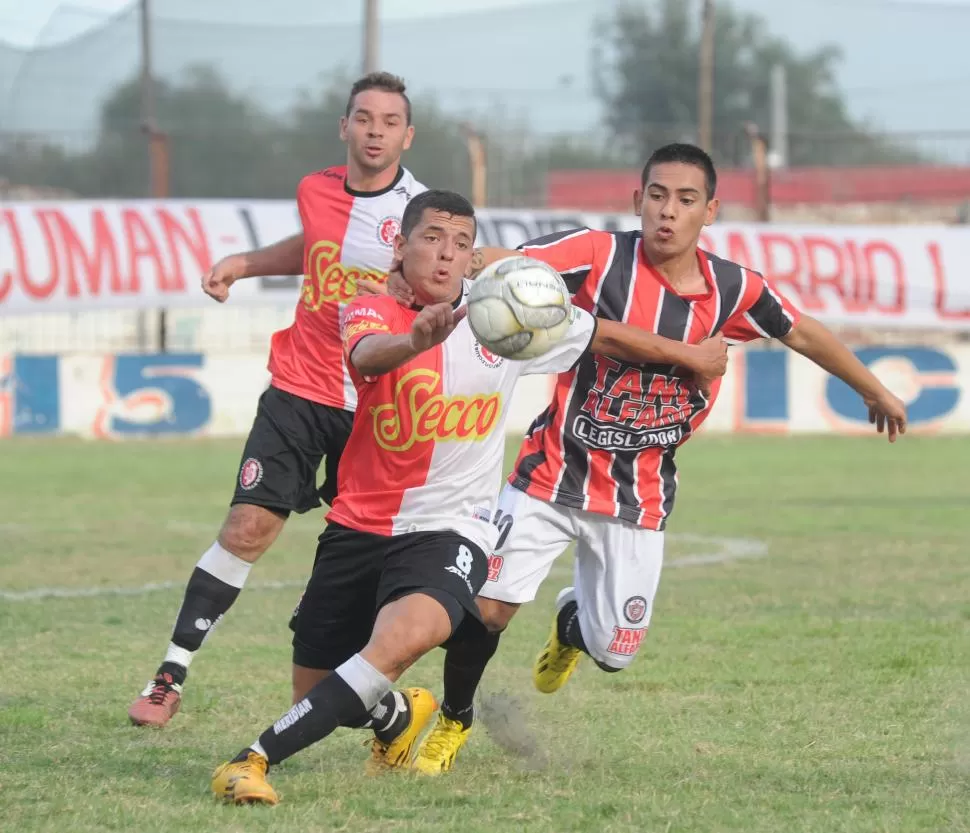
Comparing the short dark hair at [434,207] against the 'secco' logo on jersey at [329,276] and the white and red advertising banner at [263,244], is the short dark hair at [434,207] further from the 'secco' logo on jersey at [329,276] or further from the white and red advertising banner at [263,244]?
the white and red advertising banner at [263,244]

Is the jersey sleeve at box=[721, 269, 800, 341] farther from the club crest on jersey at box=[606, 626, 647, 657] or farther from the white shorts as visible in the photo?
the club crest on jersey at box=[606, 626, 647, 657]

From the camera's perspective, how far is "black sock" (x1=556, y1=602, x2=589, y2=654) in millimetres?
5695

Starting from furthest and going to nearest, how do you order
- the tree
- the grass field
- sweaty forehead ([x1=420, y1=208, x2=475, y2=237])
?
the tree < sweaty forehead ([x1=420, y1=208, x2=475, y2=237]) < the grass field

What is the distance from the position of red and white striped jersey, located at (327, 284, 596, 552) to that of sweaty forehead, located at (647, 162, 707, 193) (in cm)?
96

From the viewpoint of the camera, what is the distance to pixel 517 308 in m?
4.14

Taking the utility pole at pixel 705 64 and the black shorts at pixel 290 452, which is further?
the utility pole at pixel 705 64

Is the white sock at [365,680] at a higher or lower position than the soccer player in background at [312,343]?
lower

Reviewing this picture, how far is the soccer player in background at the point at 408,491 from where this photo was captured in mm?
4352

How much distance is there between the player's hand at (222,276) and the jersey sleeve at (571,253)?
1.39 metres

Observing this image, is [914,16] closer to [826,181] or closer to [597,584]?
[826,181]

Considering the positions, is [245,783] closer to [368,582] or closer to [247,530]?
[368,582]

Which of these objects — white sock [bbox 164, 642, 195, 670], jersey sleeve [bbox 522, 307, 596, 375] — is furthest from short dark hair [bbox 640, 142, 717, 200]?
white sock [bbox 164, 642, 195, 670]

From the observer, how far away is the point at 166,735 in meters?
5.28

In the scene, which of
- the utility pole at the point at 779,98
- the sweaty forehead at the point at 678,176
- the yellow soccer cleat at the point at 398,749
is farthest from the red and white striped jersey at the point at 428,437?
the utility pole at the point at 779,98
